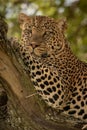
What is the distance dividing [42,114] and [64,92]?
1021 mm

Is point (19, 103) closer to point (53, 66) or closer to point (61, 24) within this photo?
point (53, 66)

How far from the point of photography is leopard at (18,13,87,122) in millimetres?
8078

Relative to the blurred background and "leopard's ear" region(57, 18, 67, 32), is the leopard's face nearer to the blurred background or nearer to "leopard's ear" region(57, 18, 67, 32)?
"leopard's ear" region(57, 18, 67, 32)

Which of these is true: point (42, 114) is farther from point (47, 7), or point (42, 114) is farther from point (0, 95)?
point (47, 7)

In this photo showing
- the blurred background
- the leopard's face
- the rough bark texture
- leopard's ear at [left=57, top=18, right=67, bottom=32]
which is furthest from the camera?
the blurred background

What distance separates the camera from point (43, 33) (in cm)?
892

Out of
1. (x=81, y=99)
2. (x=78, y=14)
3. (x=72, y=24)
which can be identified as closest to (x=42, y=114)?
(x=81, y=99)

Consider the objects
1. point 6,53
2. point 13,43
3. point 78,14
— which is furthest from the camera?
point 78,14

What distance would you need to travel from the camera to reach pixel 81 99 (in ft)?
27.9

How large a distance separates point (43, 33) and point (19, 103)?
6.72 feet

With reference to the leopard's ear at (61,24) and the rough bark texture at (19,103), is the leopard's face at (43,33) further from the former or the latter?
the rough bark texture at (19,103)

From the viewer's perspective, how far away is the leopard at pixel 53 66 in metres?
8.08

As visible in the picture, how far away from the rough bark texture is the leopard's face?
3.80 feet

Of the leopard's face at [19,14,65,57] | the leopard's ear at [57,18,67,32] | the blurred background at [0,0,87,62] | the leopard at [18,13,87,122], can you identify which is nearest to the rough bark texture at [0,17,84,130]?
the leopard at [18,13,87,122]
